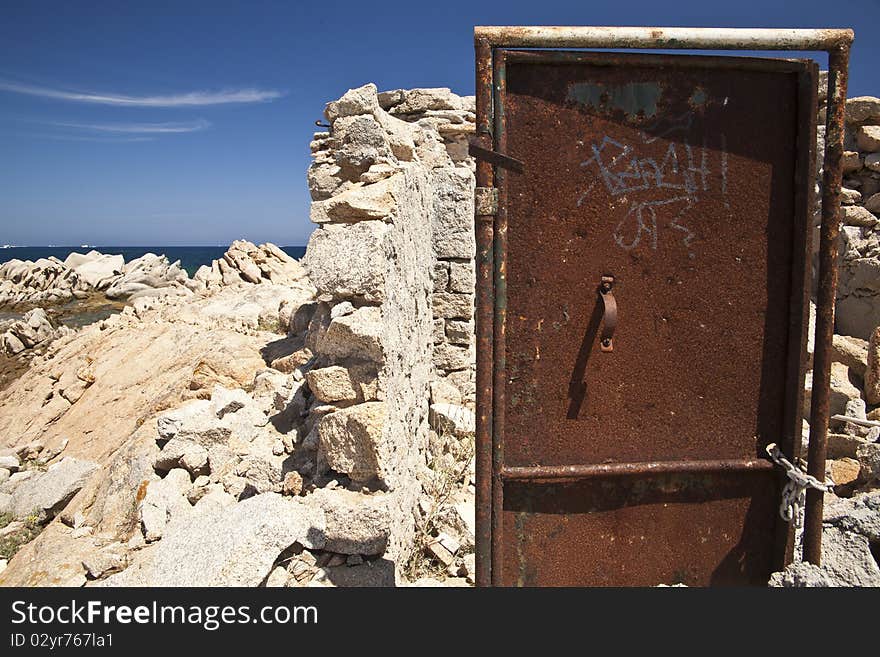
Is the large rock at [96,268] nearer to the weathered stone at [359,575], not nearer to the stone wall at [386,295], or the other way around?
the stone wall at [386,295]

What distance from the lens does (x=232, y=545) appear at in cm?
257

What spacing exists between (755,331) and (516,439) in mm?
946

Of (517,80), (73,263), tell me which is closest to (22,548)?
(517,80)

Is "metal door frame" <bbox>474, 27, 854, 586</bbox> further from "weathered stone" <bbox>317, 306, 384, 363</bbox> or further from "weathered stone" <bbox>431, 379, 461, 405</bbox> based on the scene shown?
"weathered stone" <bbox>431, 379, 461, 405</bbox>

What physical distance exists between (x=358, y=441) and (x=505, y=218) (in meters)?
1.51

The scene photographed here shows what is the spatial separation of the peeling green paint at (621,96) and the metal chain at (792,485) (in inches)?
51.2

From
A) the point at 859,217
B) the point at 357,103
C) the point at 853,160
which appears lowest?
the point at 859,217

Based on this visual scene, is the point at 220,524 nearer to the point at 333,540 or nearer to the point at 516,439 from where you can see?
the point at 333,540

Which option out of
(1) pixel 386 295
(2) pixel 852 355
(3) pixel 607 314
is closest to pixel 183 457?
(1) pixel 386 295

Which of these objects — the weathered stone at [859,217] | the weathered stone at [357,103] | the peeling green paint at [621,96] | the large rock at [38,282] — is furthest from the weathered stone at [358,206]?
the large rock at [38,282]

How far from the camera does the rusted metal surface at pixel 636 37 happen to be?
5.55 ft

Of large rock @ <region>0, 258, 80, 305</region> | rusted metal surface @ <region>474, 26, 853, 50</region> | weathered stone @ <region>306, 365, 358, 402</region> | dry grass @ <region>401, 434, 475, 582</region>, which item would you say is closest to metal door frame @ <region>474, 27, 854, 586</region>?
rusted metal surface @ <region>474, 26, 853, 50</region>

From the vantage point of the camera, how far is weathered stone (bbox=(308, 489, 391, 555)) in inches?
106

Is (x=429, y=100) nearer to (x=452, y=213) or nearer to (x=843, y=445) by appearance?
(x=452, y=213)
